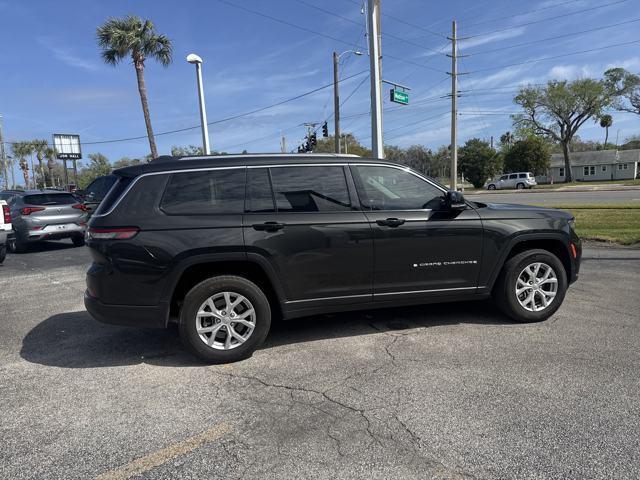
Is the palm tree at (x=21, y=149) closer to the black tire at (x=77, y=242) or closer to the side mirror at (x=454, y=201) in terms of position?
the black tire at (x=77, y=242)

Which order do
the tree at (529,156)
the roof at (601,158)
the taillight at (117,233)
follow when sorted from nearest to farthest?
the taillight at (117,233) < the tree at (529,156) < the roof at (601,158)

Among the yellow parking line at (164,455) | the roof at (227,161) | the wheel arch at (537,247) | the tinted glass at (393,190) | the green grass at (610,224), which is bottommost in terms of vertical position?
the yellow parking line at (164,455)

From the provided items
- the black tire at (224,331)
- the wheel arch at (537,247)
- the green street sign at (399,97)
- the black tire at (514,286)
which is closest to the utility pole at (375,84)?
the green street sign at (399,97)

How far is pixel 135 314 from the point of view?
392 centimetres

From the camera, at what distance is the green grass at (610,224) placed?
31.7 ft

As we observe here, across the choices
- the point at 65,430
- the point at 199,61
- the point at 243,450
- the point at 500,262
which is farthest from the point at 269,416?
the point at 199,61

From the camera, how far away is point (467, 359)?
3977mm

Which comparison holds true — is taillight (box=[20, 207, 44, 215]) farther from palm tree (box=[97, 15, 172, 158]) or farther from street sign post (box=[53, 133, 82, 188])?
street sign post (box=[53, 133, 82, 188])

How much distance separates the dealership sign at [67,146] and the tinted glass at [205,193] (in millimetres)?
54508

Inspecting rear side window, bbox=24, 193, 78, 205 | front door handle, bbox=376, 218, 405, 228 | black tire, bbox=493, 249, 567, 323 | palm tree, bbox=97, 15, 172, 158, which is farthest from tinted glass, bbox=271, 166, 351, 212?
palm tree, bbox=97, 15, 172, 158

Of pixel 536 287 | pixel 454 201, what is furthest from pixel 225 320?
pixel 536 287

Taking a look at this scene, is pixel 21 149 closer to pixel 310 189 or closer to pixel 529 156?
pixel 529 156

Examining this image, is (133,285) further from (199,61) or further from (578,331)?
(199,61)

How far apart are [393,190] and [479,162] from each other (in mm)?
55210
